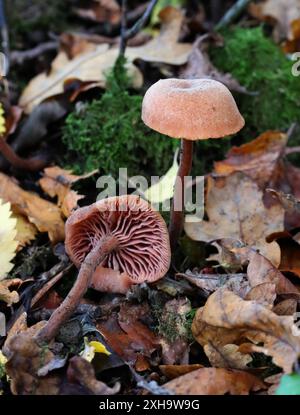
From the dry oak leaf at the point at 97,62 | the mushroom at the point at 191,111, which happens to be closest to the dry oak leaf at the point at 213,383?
the mushroom at the point at 191,111

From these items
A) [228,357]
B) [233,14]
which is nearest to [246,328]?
[228,357]

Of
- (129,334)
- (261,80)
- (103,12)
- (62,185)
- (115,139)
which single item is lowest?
(129,334)

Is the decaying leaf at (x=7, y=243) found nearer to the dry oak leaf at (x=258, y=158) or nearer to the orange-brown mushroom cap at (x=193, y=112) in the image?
the orange-brown mushroom cap at (x=193, y=112)

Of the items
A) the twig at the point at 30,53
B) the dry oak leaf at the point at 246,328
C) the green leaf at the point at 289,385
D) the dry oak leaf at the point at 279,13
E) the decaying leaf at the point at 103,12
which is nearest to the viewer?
the green leaf at the point at 289,385

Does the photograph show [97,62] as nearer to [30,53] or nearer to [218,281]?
[30,53]

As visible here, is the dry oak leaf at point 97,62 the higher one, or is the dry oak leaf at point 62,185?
the dry oak leaf at point 97,62

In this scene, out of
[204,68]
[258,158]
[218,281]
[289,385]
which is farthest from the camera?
[204,68]

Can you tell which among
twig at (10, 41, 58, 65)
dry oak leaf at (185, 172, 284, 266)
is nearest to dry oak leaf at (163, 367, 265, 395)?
dry oak leaf at (185, 172, 284, 266)
